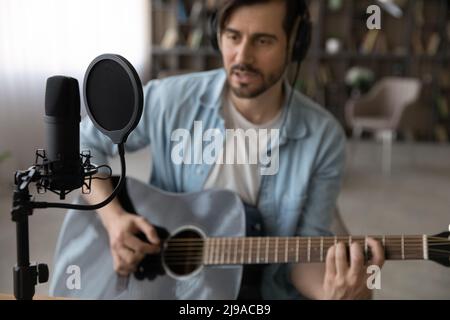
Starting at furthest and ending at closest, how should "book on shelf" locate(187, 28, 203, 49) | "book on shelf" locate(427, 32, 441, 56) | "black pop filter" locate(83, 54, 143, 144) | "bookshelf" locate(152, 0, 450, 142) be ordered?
"book on shelf" locate(427, 32, 441, 56), "bookshelf" locate(152, 0, 450, 142), "book on shelf" locate(187, 28, 203, 49), "black pop filter" locate(83, 54, 143, 144)

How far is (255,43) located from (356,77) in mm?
3888

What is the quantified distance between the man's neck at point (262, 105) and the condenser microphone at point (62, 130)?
30cm

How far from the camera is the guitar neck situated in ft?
2.02

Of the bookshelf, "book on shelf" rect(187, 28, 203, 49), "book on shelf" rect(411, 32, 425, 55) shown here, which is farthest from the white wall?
"book on shelf" rect(411, 32, 425, 55)

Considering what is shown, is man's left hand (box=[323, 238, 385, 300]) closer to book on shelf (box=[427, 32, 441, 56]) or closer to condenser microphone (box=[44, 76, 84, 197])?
condenser microphone (box=[44, 76, 84, 197])

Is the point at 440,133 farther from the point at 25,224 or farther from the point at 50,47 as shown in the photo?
the point at 25,224

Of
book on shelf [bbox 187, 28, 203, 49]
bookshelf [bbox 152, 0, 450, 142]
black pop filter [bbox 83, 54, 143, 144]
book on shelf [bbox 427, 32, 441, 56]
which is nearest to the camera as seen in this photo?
black pop filter [bbox 83, 54, 143, 144]

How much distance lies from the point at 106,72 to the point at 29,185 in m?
Answer: 0.11

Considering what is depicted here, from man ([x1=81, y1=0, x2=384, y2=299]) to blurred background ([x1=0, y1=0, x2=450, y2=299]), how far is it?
47mm

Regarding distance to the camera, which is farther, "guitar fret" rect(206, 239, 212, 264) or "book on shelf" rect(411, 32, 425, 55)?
"book on shelf" rect(411, 32, 425, 55)

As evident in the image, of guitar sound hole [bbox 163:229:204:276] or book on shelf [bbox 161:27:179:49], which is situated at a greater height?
book on shelf [bbox 161:27:179:49]

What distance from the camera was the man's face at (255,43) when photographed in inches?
25.4
